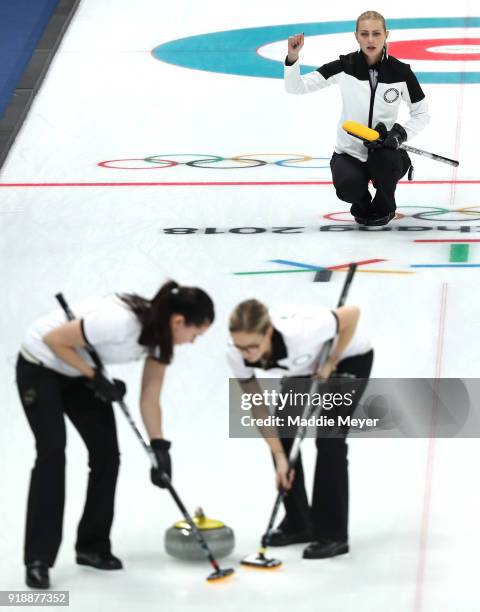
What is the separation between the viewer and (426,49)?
12852 millimetres

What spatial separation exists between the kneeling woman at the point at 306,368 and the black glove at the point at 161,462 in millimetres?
324

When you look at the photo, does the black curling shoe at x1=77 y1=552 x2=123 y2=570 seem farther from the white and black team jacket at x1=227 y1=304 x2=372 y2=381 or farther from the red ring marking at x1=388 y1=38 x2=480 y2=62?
the red ring marking at x1=388 y1=38 x2=480 y2=62

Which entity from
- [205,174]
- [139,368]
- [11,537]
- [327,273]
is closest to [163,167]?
[205,174]

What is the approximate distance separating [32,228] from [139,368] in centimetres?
251

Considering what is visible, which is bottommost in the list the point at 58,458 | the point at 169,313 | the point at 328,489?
the point at 328,489

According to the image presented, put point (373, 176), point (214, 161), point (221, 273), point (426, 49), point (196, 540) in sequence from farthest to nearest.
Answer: point (426, 49) < point (214, 161) < point (373, 176) < point (221, 273) < point (196, 540)

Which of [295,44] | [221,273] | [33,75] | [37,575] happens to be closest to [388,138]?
[295,44]

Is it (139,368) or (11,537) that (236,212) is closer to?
(139,368)

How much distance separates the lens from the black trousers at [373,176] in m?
8.24

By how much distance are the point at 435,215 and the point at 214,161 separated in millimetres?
2060

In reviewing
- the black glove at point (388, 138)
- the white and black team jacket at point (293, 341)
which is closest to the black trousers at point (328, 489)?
the white and black team jacket at point (293, 341)

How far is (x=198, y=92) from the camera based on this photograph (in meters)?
11.9

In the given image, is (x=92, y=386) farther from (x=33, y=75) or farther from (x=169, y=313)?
(x=33, y=75)

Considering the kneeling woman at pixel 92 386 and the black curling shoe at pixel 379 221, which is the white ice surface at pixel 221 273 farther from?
the kneeling woman at pixel 92 386
